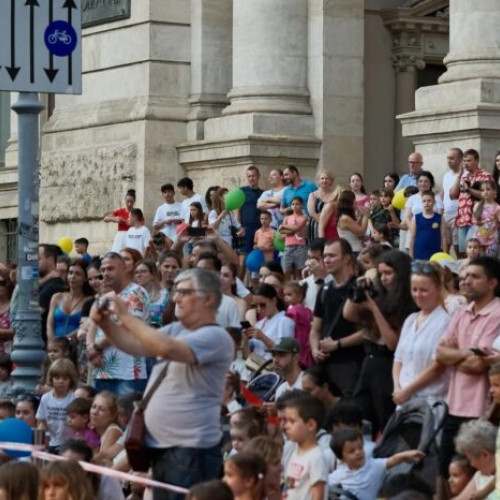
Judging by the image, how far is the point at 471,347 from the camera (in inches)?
498

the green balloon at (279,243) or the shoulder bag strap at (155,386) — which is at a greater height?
the green balloon at (279,243)

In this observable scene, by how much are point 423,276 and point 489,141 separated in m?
9.31

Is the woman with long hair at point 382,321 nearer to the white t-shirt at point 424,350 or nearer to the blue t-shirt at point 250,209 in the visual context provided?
the white t-shirt at point 424,350

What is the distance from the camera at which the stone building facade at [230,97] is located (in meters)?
26.0

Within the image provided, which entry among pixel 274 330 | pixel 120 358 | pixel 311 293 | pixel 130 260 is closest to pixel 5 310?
pixel 130 260

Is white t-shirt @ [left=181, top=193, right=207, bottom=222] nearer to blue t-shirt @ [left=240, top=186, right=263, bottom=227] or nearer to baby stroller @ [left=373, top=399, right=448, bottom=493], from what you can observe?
blue t-shirt @ [left=240, top=186, right=263, bottom=227]

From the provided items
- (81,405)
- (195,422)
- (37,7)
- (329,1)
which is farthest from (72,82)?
(329,1)

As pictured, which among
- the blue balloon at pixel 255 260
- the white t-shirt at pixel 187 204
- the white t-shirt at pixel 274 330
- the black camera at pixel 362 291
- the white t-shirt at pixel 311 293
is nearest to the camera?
the black camera at pixel 362 291

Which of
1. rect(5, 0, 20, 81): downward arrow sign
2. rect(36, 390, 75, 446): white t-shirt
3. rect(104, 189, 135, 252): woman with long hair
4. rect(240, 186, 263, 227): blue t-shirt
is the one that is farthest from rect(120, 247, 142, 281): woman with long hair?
rect(104, 189, 135, 252): woman with long hair

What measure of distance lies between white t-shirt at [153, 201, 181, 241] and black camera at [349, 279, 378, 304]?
11.1 m

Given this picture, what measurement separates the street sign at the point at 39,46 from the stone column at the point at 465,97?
7737mm

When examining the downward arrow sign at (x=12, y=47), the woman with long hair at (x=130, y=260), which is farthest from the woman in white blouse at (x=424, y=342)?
the woman with long hair at (x=130, y=260)

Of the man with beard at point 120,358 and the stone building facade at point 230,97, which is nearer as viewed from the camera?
the man with beard at point 120,358

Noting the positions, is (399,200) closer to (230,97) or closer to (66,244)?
(230,97)
